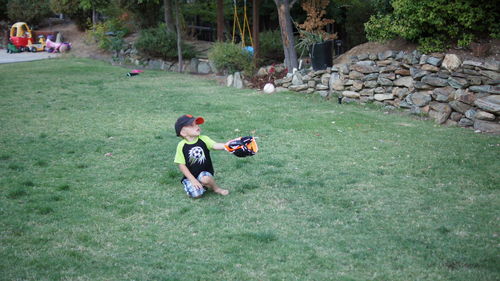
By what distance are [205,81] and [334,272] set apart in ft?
36.1

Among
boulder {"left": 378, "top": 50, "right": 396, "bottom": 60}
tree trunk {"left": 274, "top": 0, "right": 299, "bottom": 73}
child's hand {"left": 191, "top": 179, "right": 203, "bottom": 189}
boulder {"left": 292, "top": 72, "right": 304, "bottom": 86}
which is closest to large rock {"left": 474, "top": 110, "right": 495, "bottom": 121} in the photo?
boulder {"left": 378, "top": 50, "right": 396, "bottom": 60}

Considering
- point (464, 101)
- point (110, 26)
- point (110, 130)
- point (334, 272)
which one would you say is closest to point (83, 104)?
point (110, 130)

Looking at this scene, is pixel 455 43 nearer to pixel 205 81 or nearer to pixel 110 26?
pixel 205 81

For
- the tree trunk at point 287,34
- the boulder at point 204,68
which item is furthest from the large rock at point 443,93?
the boulder at point 204,68

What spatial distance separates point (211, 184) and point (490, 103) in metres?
5.45

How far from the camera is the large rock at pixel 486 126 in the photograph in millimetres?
7891

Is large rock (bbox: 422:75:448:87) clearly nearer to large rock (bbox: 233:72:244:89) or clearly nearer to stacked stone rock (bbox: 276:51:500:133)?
stacked stone rock (bbox: 276:51:500:133)

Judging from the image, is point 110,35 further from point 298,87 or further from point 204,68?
point 298,87

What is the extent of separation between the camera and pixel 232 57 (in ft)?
44.7

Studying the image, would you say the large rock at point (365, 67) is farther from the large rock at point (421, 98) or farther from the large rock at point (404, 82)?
the large rock at point (421, 98)

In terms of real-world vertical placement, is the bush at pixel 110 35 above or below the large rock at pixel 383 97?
above

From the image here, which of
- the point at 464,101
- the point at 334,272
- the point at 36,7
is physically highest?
the point at 36,7

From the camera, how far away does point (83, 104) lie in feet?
33.1

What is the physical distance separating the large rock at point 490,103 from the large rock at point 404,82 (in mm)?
1503
